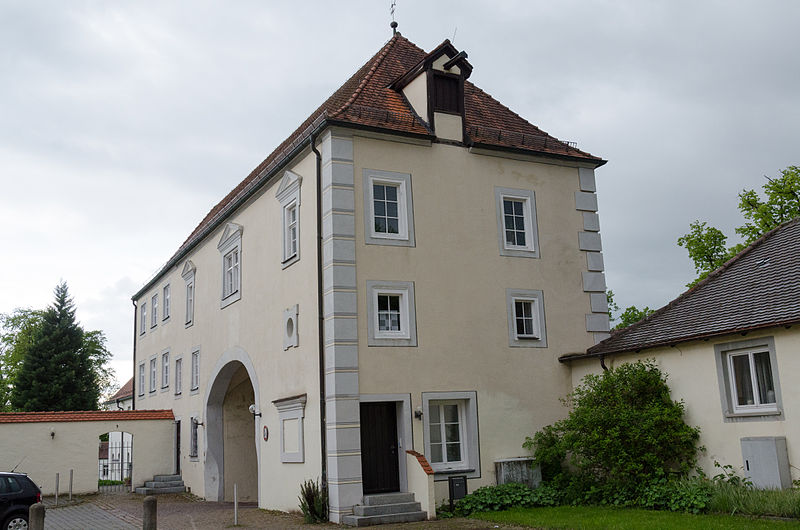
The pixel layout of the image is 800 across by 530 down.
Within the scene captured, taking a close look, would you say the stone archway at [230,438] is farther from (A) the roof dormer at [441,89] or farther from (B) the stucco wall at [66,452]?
(A) the roof dormer at [441,89]

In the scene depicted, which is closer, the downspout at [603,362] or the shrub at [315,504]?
the shrub at [315,504]

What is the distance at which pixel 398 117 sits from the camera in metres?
17.6

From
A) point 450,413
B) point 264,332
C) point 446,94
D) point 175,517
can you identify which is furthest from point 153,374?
point 446,94

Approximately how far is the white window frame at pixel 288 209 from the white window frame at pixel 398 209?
1.87 meters

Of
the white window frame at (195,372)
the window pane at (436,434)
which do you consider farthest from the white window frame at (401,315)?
the white window frame at (195,372)

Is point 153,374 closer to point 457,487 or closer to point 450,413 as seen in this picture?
point 450,413

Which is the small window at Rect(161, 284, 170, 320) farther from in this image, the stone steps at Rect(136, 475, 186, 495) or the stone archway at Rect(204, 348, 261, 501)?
the stone archway at Rect(204, 348, 261, 501)

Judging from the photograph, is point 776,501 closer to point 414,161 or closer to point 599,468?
point 599,468

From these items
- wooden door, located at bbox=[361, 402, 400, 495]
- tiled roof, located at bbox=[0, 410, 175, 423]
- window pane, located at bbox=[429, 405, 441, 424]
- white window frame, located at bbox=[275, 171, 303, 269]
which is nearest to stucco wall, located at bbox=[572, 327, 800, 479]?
window pane, located at bbox=[429, 405, 441, 424]

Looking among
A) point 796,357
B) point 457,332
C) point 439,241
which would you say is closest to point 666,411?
point 796,357

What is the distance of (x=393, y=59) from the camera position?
67.3 ft

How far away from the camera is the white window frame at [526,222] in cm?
1820

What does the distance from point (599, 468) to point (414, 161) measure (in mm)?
7609

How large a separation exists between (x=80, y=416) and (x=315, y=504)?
14.5 metres
